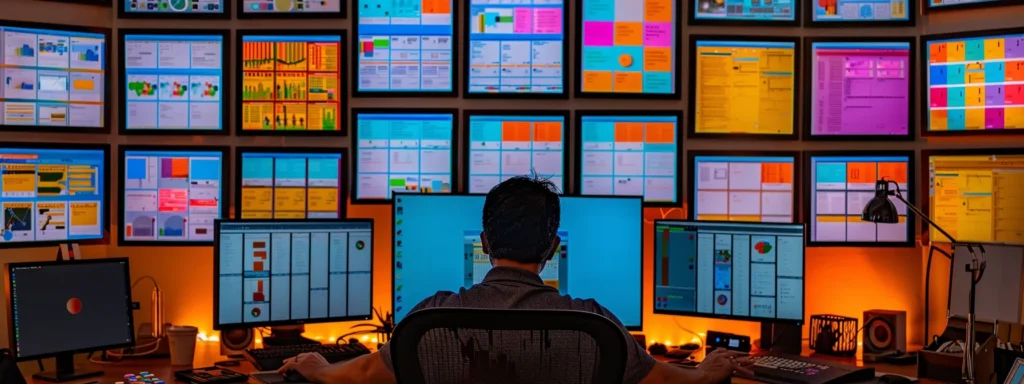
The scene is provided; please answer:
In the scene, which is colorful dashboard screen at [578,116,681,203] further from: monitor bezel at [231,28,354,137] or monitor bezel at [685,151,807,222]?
monitor bezel at [231,28,354,137]

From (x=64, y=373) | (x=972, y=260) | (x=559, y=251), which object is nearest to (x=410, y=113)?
(x=559, y=251)

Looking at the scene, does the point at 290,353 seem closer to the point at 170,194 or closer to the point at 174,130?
the point at 170,194

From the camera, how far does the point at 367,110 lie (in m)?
3.68

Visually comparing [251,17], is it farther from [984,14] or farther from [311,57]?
[984,14]

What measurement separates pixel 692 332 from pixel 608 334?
7.01 feet

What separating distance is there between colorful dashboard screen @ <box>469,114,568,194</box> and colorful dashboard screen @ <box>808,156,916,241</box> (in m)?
0.98

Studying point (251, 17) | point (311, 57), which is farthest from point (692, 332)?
point (251, 17)

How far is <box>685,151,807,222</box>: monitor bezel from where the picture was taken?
3.69 m

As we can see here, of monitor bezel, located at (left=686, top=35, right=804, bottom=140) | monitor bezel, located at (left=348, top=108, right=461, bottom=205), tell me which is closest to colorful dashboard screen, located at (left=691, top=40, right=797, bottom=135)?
monitor bezel, located at (left=686, top=35, right=804, bottom=140)

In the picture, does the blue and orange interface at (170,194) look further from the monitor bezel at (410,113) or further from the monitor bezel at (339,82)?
the monitor bezel at (410,113)

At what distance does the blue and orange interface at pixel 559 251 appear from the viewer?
341cm

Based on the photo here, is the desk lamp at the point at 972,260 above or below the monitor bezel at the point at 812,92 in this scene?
below

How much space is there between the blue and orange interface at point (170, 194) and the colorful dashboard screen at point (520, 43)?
3.46 ft

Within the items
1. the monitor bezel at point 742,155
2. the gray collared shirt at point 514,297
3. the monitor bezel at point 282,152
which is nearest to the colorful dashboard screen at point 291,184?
the monitor bezel at point 282,152
